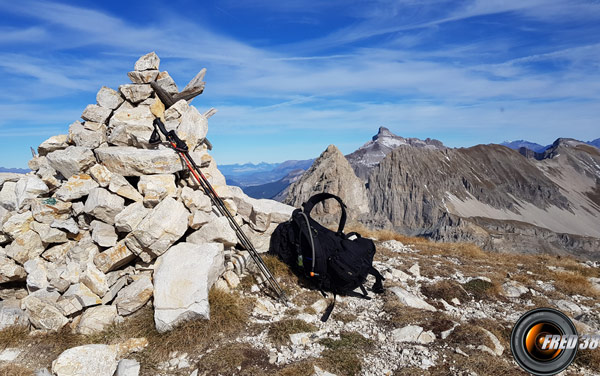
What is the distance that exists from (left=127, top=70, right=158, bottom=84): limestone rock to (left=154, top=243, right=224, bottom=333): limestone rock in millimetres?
5172

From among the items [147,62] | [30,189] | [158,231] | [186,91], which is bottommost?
[158,231]

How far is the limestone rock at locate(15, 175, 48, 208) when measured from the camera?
745 centimetres

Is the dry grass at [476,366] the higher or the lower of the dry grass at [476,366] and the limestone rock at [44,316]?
the higher

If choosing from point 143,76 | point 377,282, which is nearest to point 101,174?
point 143,76

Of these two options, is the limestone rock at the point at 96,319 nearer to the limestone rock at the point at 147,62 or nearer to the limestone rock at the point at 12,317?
the limestone rock at the point at 12,317

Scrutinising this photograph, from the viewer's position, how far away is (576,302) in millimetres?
8195

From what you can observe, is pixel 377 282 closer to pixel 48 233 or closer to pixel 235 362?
pixel 235 362

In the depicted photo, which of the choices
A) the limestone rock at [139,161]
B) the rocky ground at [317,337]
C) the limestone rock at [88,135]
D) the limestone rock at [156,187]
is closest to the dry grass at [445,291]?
the rocky ground at [317,337]

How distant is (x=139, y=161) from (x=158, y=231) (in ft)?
6.24

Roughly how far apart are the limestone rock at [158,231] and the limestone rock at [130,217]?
6.2 inches

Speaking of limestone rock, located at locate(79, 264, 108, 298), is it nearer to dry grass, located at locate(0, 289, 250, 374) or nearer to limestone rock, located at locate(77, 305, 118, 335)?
limestone rock, located at locate(77, 305, 118, 335)

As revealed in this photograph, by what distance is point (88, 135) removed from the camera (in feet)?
26.0

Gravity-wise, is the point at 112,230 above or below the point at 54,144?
below

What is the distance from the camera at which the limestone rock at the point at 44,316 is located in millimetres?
5789
